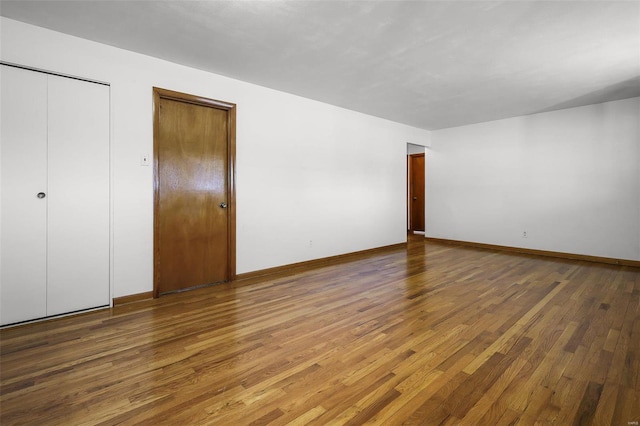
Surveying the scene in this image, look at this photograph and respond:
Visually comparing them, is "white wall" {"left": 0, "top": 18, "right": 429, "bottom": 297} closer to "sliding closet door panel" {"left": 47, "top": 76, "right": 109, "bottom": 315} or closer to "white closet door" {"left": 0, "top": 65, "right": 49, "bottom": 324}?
"sliding closet door panel" {"left": 47, "top": 76, "right": 109, "bottom": 315}

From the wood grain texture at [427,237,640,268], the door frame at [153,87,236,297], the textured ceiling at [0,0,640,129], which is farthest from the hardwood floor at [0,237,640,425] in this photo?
the textured ceiling at [0,0,640,129]

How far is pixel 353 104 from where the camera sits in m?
5.46

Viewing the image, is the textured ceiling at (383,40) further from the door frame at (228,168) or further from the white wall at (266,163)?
the door frame at (228,168)

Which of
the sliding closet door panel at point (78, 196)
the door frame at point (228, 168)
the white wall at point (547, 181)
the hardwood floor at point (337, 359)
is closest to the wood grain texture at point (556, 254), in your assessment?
the white wall at point (547, 181)

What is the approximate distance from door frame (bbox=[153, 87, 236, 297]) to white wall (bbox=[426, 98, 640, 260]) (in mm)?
5507

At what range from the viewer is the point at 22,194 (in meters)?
2.79

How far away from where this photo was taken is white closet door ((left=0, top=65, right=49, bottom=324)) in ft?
8.92

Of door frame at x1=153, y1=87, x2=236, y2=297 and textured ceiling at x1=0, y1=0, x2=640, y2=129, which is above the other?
textured ceiling at x1=0, y1=0, x2=640, y2=129

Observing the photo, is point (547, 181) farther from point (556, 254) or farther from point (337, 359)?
point (337, 359)

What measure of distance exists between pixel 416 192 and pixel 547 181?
3.90 m

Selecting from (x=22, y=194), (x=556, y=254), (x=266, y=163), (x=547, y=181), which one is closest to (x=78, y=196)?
(x=22, y=194)

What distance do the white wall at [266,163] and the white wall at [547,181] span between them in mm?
1239

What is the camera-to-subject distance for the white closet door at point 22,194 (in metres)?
2.72

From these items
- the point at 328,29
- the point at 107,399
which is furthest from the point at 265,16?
the point at 107,399
